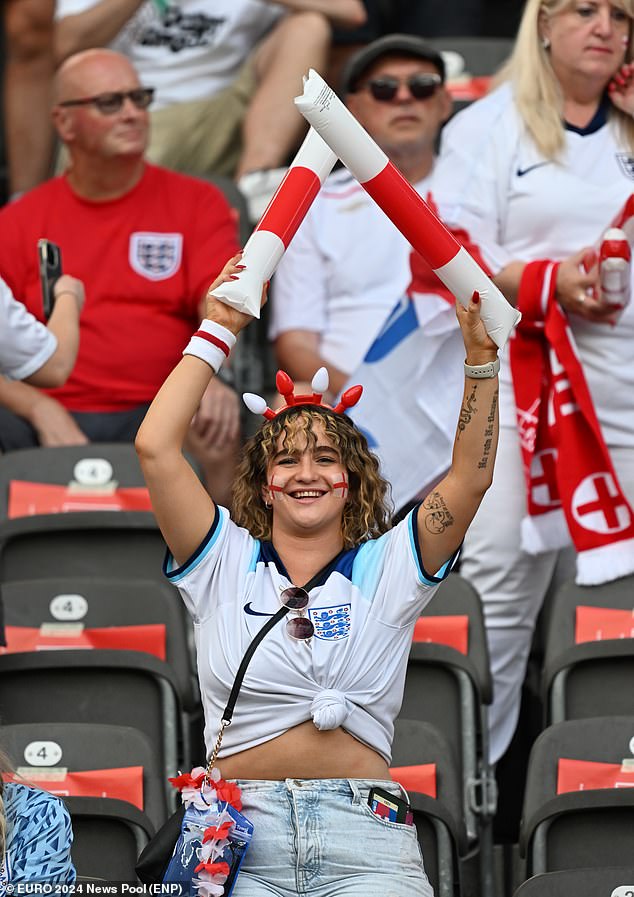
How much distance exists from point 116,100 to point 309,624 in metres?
2.63

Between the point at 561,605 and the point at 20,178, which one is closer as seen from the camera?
the point at 561,605

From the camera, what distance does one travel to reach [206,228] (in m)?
4.88

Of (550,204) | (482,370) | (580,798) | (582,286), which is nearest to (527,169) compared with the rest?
(550,204)

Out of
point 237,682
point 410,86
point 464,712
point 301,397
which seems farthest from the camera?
point 410,86

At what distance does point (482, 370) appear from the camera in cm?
279

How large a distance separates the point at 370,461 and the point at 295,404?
20 cm

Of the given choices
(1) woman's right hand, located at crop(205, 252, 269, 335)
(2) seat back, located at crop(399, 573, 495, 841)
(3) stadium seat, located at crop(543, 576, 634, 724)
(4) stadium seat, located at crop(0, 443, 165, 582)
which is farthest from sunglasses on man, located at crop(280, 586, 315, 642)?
(4) stadium seat, located at crop(0, 443, 165, 582)

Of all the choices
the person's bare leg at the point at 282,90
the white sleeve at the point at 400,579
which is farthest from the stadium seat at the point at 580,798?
the person's bare leg at the point at 282,90

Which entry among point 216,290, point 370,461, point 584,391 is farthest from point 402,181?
point 584,391

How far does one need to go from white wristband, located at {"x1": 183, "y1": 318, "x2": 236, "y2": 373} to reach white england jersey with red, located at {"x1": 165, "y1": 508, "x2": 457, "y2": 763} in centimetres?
31

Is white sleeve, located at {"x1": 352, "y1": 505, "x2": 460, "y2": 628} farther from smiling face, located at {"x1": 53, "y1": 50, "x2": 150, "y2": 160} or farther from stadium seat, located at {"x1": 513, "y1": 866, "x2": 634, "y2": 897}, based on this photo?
smiling face, located at {"x1": 53, "y1": 50, "x2": 150, "y2": 160}

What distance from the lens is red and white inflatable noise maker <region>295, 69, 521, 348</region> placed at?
8.52 ft

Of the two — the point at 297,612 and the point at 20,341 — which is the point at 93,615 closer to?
the point at 20,341

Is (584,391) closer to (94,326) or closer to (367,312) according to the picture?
(367,312)
